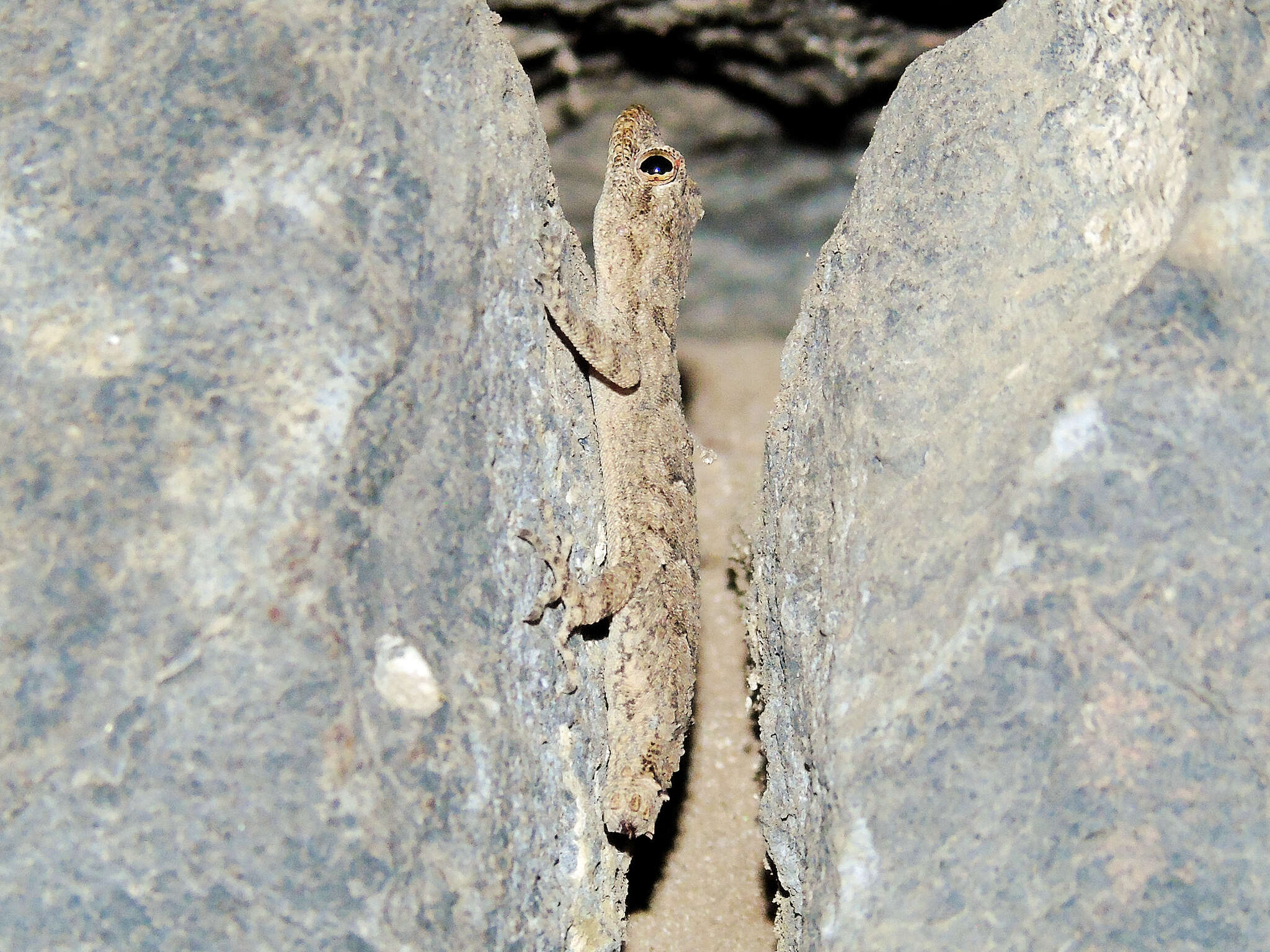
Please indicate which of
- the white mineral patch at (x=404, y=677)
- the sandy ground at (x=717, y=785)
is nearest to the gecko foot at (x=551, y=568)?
the white mineral patch at (x=404, y=677)

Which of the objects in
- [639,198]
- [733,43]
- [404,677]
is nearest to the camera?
[404,677]

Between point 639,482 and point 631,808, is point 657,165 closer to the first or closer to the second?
point 639,482

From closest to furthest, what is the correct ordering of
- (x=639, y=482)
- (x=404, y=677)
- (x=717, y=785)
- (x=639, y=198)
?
(x=404, y=677) → (x=639, y=482) → (x=639, y=198) → (x=717, y=785)

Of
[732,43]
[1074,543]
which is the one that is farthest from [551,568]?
[732,43]

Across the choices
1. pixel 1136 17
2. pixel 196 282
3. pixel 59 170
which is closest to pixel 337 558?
pixel 196 282

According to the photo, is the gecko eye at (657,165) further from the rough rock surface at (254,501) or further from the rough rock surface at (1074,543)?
the rough rock surface at (1074,543)

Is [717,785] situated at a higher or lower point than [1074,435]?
lower

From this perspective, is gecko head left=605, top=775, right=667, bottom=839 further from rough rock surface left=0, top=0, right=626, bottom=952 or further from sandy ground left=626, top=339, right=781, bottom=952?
sandy ground left=626, top=339, right=781, bottom=952
